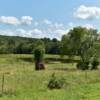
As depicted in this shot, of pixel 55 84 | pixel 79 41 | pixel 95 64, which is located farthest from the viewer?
pixel 79 41

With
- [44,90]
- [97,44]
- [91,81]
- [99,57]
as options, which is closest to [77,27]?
[97,44]

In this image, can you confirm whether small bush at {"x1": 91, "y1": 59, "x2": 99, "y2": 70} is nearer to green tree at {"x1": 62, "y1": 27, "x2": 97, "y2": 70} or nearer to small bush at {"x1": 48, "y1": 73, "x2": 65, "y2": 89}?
green tree at {"x1": 62, "y1": 27, "x2": 97, "y2": 70}

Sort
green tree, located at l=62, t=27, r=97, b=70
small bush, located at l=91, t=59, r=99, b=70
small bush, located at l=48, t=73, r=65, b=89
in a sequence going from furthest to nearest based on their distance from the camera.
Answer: green tree, located at l=62, t=27, r=97, b=70
small bush, located at l=91, t=59, r=99, b=70
small bush, located at l=48, t=73, r=65, b=89

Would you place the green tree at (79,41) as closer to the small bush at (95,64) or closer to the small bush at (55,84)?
the small bush at (95,64)

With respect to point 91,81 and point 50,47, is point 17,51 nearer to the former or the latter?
point 50,47

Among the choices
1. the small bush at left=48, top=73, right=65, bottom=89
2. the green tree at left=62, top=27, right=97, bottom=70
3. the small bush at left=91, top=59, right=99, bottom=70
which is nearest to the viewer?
the small bush at left=48, top=73, right=65, bottom=89

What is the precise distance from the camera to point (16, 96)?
22.4 m

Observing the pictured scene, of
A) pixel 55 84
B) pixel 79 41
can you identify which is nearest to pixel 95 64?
pixel 79 41

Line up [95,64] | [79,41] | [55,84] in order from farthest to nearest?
[79,41] → [95,64] → [55,84]

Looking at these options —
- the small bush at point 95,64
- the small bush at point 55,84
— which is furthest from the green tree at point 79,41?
→ the small bush at point 55,84

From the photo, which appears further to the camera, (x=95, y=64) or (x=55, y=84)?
(x=95, y=64)

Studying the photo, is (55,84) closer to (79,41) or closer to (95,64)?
(95,64)

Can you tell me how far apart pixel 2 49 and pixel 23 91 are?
122 meters

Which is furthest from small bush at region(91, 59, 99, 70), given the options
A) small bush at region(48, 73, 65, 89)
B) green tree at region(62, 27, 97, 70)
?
small bush at region(48, 73, 65, 89)
